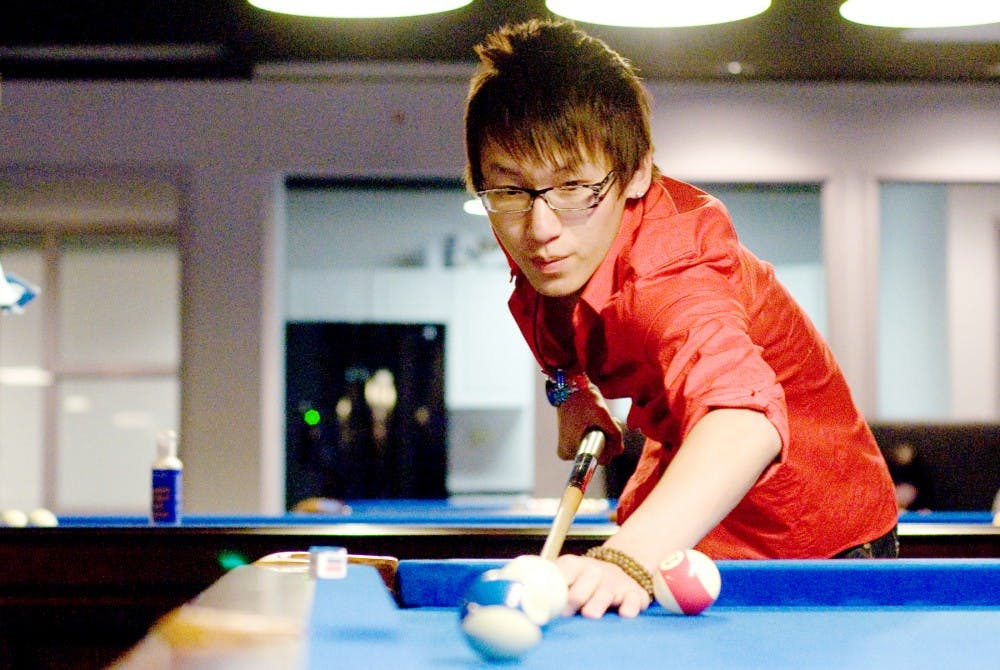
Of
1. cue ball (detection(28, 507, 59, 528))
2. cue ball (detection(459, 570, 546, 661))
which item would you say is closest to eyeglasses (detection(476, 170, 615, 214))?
cue ball (detection(459, 570, 546, 661))

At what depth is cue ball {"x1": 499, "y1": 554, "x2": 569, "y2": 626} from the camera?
3.52ft

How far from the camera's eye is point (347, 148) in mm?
6055

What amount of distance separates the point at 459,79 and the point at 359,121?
0.54 metres

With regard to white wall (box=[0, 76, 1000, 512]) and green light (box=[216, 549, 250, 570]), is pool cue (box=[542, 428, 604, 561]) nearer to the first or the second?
green light (box=[216, 549, 250, 570])

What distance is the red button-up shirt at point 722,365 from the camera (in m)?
1.39

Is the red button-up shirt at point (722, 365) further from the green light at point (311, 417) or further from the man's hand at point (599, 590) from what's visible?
the green light at point (311, 417)

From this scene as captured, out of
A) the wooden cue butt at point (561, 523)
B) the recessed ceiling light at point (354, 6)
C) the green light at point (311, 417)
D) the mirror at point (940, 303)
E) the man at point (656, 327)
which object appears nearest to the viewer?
the man at point (656, 327)

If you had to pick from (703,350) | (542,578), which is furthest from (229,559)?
(542,578)

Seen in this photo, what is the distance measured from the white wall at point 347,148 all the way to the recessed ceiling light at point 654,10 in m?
3.16

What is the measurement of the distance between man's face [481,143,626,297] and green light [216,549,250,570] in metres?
1.14

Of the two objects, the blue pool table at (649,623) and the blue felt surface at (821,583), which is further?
the blue felt surface at (821,583)

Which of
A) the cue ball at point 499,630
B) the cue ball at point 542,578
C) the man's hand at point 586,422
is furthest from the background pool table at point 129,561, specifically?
the cue ball at point 499,630

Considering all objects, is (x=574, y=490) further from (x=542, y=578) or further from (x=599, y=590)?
(x=542, y=578)

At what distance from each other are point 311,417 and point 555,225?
18.2ft
